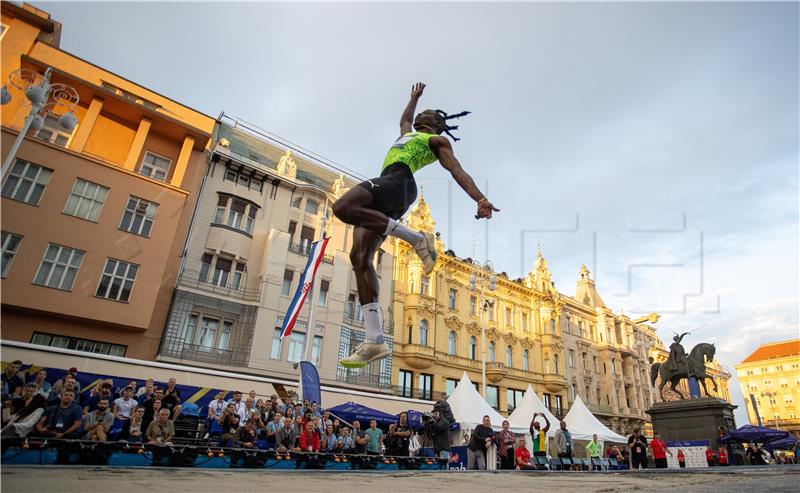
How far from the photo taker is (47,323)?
17.4 m

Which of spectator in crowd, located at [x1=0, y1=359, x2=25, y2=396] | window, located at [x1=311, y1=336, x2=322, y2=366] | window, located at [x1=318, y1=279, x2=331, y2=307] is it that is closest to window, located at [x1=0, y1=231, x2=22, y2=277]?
spectator in crowd, located at [x1=0, y1=359, x2=25, y2=396]

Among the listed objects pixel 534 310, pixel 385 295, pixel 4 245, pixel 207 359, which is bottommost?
pixel 207 359

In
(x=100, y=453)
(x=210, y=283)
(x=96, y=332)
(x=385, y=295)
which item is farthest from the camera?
(x=385, y=295)

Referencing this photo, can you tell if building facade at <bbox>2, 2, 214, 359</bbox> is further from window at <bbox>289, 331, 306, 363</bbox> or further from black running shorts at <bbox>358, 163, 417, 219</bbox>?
black running shorts at <bbox>358, 163, 417, 219</bbox>

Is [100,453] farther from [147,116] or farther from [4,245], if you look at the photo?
[147,116]

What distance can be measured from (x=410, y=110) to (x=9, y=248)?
1979cm

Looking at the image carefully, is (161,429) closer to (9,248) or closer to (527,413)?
(9,248)

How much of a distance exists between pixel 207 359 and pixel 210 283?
13.1ft

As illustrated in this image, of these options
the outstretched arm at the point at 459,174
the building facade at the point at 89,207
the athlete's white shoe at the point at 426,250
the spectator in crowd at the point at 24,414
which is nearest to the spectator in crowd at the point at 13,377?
the spectator in crowd at the point at 24,414

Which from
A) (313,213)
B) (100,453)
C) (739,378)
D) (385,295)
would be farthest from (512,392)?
(739,378)

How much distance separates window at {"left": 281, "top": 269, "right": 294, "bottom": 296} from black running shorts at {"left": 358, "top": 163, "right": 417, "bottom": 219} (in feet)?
73.7

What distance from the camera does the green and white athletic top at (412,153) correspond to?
4.34 m

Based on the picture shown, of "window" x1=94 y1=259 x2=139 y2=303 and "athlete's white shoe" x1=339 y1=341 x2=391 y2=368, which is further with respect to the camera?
"window" x1=94 y1=259 x2=139 y2=303

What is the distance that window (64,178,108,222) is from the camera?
61.8 ft
